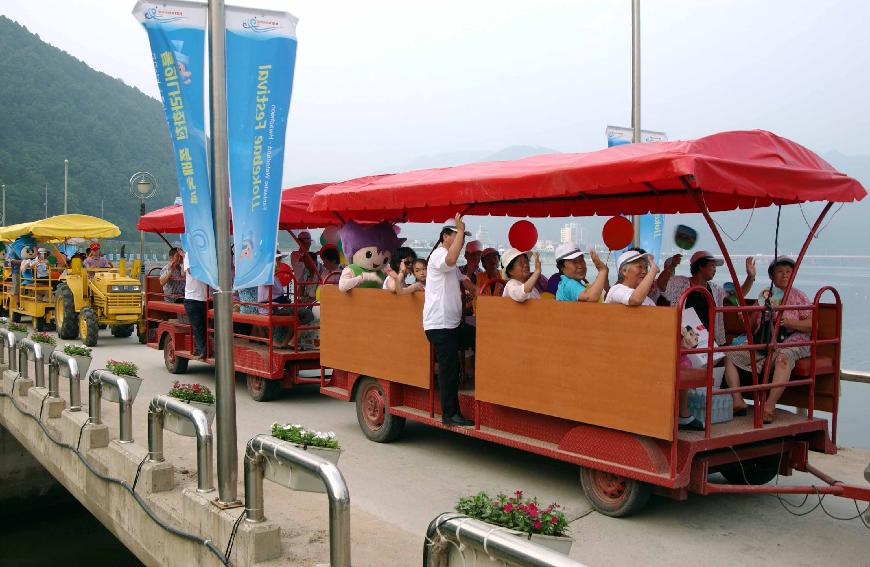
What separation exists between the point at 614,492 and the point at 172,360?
853 cm

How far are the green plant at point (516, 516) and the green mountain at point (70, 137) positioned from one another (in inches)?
2211

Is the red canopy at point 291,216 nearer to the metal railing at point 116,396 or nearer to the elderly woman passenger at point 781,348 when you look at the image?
the metal railing at point 116,396

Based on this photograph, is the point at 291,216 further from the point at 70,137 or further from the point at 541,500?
the point at 70,137

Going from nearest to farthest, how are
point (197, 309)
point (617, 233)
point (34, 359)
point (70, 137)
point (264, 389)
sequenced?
point (617, 233), point (34, 359), point (264, 389), point (197, 309), point (70, 137)

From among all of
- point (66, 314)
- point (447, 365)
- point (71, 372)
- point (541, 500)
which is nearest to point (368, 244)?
point (447, 365)

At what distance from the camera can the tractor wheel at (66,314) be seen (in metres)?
16.4

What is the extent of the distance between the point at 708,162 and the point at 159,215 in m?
Answer: 9.19

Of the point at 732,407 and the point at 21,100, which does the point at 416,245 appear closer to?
the point at 732,407

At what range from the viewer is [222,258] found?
4723 mm

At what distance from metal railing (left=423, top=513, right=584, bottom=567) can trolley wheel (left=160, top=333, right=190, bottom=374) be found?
31.9ft

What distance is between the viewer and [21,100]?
69.2 m

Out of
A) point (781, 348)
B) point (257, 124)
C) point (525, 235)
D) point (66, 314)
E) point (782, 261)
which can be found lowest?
point (66, 314)

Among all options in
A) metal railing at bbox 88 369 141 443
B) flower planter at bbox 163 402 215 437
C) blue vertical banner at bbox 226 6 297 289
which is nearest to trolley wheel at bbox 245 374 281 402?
metal railing at bbox 88 369 141 443

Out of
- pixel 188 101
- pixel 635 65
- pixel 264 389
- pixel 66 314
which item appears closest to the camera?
pixel 188 101
